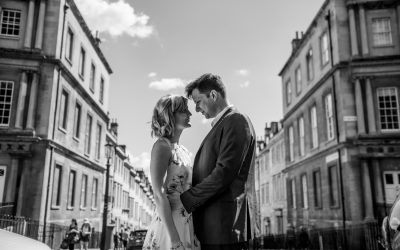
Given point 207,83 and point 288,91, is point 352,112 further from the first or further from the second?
point 207,83

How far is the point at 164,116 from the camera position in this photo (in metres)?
3.39

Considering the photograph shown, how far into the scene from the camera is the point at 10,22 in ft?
69.7

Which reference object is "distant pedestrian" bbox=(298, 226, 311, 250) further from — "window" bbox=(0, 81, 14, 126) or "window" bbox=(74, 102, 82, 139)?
"window" bbox=(0, 81, 14, 126)

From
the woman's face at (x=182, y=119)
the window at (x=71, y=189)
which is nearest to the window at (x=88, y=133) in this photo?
the window at (x=71, y=189)

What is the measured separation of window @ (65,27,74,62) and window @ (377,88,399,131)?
17986mm

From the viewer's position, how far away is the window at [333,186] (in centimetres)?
2299

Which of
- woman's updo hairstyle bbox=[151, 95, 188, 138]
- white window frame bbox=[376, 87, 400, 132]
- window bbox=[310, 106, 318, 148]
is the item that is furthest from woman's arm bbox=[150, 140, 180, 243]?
window bbox=[310, 106, 318, 148]

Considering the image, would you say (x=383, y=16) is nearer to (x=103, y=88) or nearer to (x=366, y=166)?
(x=366, y=166)

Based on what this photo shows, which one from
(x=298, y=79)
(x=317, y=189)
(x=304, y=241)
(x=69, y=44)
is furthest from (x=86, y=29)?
(x=304, y=241)

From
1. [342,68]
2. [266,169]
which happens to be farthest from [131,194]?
[342,68]

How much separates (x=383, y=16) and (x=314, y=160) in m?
9.79

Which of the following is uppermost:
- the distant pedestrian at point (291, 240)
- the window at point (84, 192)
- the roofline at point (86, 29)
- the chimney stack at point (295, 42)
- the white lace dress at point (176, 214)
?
the chimney stack at point (295, 42)

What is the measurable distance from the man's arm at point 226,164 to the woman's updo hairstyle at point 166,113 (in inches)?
23.7

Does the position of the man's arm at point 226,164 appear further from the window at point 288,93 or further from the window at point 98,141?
the window at point 288,93
